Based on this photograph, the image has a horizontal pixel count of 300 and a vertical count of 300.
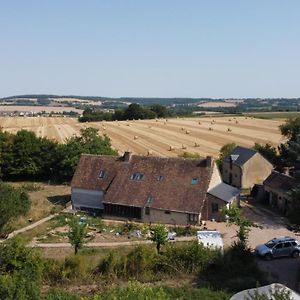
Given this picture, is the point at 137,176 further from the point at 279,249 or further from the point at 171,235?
the point at 279,249

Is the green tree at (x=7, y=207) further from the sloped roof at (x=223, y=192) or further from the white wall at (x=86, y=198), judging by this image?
the sloped roof at (x=223, y=192)

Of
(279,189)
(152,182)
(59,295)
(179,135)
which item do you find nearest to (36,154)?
(152,182)

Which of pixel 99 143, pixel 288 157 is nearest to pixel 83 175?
pixel 99 143

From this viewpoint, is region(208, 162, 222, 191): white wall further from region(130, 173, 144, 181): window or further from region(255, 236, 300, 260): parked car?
region(255, 236, 300, 260): parked car

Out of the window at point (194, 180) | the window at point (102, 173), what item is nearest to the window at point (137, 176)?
the window at point (102, 173)

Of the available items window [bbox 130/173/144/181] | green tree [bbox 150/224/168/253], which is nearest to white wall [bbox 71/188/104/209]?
window [bbox 130/173/144/181]

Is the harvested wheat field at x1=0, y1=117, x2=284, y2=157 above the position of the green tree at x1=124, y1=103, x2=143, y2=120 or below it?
below

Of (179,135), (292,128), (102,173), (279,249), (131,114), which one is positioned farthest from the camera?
(131,114)
